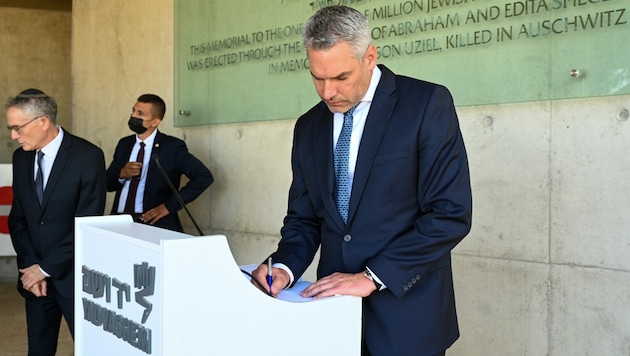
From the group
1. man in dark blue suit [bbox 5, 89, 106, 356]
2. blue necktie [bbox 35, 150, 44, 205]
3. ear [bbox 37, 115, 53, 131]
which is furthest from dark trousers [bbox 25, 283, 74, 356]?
ear [bbox 37, 115, 53, 131]

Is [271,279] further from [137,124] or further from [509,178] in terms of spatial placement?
[137,124]

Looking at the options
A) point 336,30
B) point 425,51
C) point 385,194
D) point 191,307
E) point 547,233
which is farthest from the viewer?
point 425,51

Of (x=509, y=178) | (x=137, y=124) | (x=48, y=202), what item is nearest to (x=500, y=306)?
(x=509, y=178)

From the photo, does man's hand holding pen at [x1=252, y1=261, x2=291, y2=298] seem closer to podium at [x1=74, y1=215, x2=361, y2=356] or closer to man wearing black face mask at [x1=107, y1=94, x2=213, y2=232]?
podium at [x1=74, y1=215, x2=361, y2=356]

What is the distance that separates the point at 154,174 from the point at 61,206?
169cm

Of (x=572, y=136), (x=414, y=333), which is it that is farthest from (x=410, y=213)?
(x=572, y=136)

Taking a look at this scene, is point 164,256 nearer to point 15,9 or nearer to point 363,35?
point 363,35

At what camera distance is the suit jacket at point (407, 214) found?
1880 mm

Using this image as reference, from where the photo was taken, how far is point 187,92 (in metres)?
5.79

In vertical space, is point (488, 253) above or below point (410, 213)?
below

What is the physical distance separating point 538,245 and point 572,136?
507mm

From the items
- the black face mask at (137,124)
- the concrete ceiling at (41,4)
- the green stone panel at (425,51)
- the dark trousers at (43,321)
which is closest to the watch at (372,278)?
the green stone panel at (425,51)

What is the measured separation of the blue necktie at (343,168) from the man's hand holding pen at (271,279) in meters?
0.22

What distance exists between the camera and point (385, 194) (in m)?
1.95
